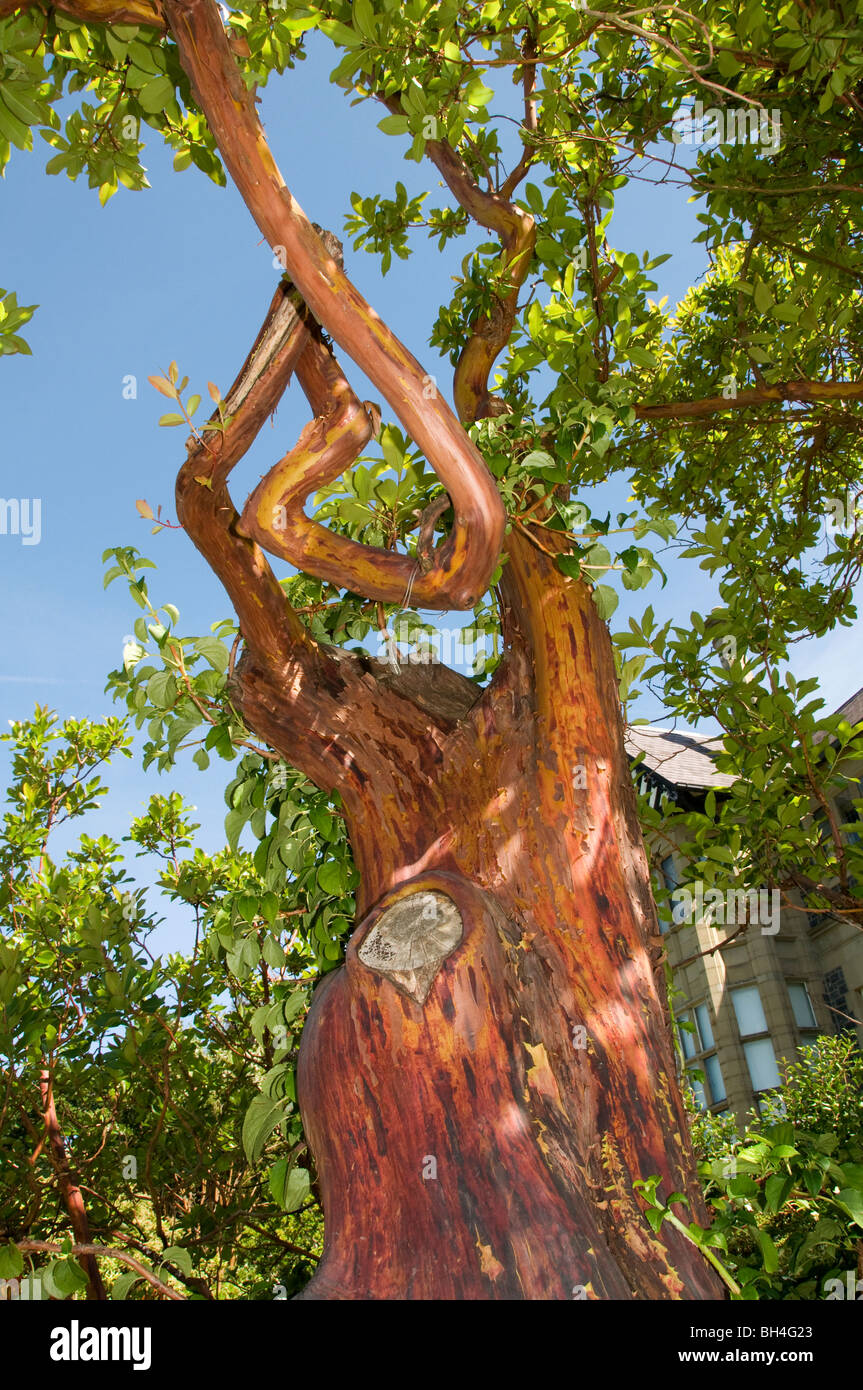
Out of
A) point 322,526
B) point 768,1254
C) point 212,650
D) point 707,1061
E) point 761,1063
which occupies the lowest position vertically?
point 768,1254

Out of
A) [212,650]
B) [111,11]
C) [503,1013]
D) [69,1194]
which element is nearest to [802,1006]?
[69,1194]

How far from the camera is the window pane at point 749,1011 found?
1697 cm

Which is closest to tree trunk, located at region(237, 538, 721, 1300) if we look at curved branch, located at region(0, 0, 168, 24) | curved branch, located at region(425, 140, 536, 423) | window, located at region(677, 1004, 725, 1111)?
curved branch, located at region(425, 140, 536, 423)

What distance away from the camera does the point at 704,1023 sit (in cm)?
1764

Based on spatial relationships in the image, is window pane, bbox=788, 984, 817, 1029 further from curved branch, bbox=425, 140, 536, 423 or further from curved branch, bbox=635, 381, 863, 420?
curved branch, bbox=425, 140, 536, 423

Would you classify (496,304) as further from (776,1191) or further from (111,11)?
(776,1191)

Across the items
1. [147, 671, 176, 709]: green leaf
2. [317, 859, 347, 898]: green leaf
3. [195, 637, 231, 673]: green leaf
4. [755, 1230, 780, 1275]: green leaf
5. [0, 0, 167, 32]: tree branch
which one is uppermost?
[0, 0, 167, 32]: tree branch

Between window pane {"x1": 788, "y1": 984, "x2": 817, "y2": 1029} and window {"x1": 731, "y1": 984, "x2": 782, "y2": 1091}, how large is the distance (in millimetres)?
636

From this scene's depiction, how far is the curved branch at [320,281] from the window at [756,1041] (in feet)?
56.0

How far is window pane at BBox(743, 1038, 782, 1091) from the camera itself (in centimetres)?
1670

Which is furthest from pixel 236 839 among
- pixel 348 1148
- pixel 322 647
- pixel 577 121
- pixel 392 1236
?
pixel 577 121

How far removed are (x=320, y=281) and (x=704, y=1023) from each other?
1809 cm

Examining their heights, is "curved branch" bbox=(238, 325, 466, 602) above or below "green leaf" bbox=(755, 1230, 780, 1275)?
above
